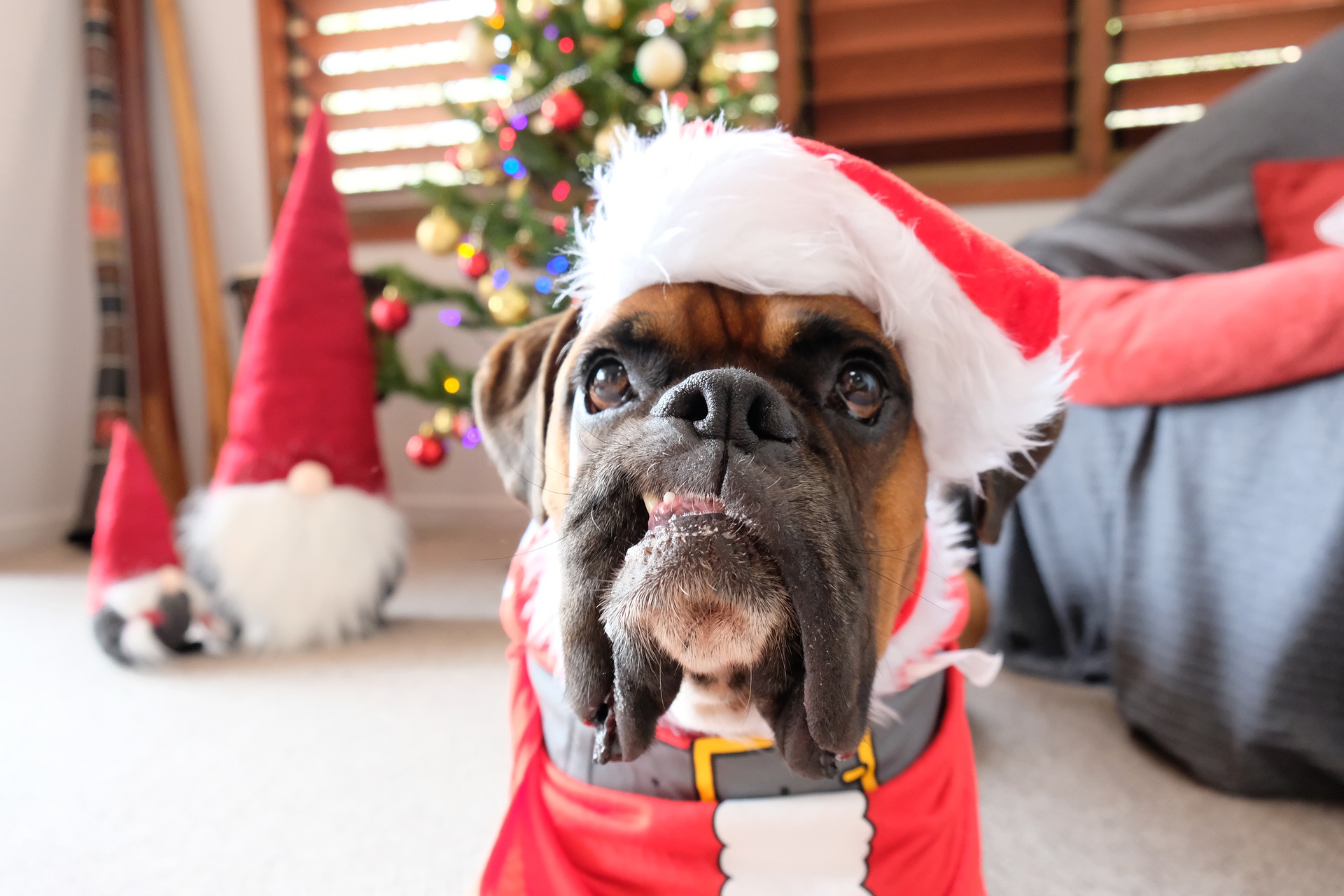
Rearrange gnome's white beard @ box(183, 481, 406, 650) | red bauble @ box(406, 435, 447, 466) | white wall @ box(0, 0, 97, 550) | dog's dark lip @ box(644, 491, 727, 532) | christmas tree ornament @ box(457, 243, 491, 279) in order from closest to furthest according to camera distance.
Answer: dog's dark lip @ box(644, 491, 727, 532)
gnome's white beard @ box(183, 481, 406, 650)
christmas tree ornament @ box(457, 243, 491, 279)
red bauble @ box(406, 435, 447, 466)
white wall @ box(0, 0, 97, 550)

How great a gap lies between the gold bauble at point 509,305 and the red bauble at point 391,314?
0.44 meters

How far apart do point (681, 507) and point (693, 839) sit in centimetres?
51

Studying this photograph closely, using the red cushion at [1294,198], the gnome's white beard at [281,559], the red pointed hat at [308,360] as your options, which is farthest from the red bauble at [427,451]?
the red cushion at [1294,198]

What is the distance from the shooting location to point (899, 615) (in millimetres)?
1264

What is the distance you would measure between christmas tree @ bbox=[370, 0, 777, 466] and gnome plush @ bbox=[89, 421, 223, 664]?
0.92 metres

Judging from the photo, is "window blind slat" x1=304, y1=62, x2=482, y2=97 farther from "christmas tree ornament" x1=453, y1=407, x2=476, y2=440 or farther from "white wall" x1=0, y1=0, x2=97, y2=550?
"christmas tree ornament" x1=453, y1=407, x2=476, y2=440

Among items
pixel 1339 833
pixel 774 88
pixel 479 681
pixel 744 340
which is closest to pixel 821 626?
pixel 744 340

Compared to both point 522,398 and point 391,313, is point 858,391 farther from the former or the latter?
point 391,313

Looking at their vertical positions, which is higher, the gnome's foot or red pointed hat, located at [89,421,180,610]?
red pointed hat, located at [89,421,180,610]

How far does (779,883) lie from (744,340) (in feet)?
2.46

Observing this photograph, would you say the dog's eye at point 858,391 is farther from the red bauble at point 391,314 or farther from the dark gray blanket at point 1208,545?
the red bauble at point 391,314

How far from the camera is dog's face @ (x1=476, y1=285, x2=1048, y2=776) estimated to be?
892 mm

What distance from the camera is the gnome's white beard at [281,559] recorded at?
249 centimetres

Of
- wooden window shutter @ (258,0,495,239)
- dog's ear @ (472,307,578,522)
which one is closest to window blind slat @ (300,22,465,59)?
wooden window shutter @ (258,0,495,239)
